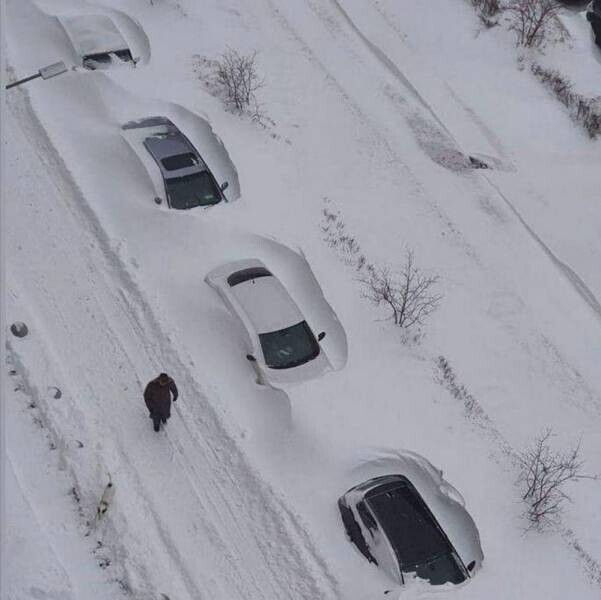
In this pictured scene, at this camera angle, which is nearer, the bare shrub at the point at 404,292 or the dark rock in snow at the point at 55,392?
the dark rock in snow at the point at 55,392

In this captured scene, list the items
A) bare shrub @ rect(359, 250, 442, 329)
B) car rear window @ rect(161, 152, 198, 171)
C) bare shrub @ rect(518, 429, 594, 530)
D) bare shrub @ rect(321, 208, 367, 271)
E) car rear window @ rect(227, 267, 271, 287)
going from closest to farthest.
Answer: bare shrub @ rect(518, 429, 594, 530), car rear window @ rect(227, 267, 271, 287), bare shrub @ rect(359, 250, 442, 329), car rear window @ rect(161, 152, 198, 171), bare shrub @ rect(321, 208, 367, 271)

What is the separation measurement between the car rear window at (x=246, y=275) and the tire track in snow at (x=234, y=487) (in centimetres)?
154

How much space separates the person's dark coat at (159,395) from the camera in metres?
13.5

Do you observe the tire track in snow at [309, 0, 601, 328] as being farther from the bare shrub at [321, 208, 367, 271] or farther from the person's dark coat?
the person's dark coat

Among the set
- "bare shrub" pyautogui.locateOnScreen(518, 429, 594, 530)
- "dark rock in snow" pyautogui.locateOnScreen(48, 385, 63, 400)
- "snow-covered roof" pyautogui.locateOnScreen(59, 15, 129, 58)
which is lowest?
"dark rock in snow" pyautogui.locateOnScreen(48, 385, 63, 400)

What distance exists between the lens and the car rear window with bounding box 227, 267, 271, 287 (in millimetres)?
15934

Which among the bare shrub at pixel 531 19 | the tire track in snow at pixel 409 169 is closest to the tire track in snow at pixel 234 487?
the tire track in snow at pixel 409 169

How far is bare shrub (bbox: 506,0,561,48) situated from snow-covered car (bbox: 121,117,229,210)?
11738mm

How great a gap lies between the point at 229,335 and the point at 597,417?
304 inches

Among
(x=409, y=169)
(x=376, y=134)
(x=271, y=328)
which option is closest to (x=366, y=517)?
(x=271, y=328)

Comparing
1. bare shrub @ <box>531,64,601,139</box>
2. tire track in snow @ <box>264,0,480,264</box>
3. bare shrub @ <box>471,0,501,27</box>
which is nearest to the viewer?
tire track in snow @ <box>264,0,480,264</box>

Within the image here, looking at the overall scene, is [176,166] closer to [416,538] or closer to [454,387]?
[454,387]

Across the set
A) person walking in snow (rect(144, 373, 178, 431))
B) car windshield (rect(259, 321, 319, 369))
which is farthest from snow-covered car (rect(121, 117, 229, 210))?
person walking in snow (rect(144, 373, 178, 431))

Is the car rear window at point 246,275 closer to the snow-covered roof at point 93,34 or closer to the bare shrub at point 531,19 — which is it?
the snow-covered roof at point 93,34
